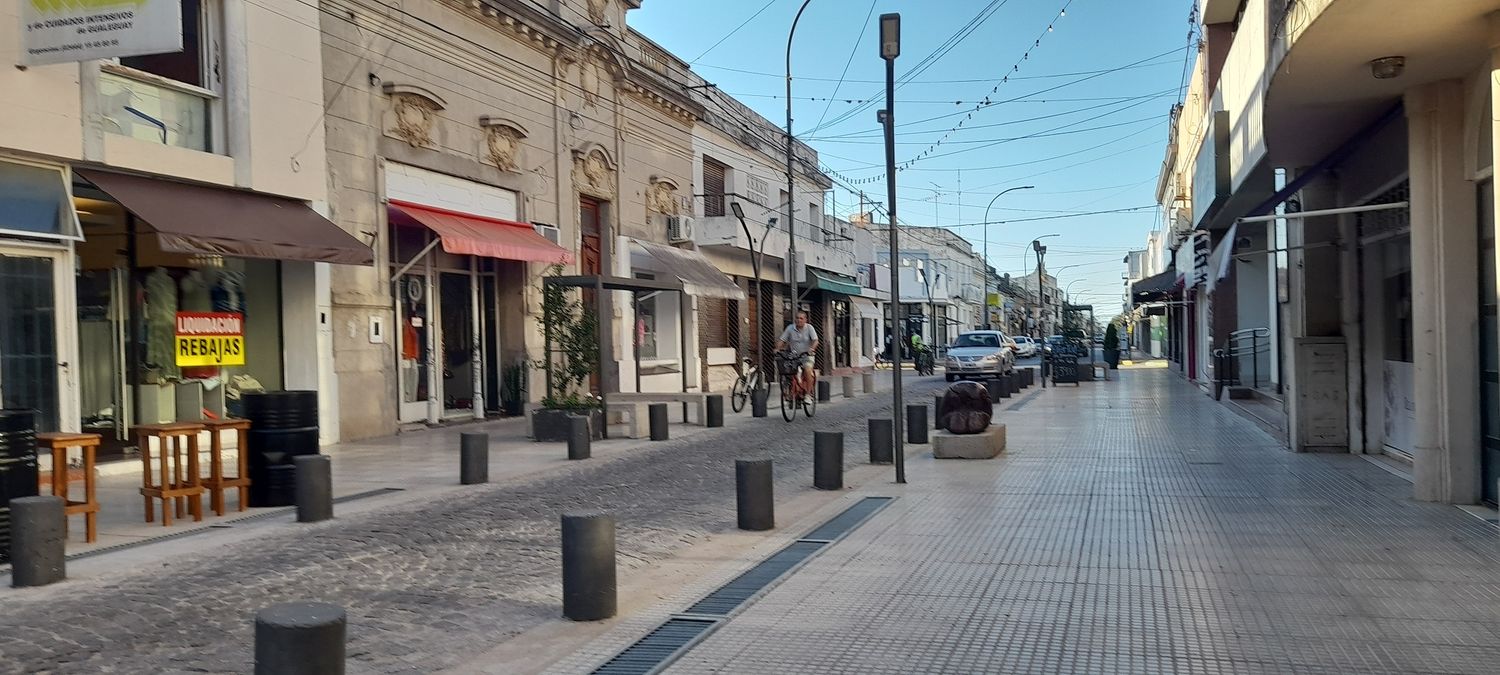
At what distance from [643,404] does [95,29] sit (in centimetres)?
915

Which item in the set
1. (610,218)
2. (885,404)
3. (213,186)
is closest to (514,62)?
(610,218)

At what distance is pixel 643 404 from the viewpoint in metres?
16.8

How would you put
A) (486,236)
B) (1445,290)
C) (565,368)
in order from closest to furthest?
1. (1445,290)
2. (565,368)
3. (486,236)

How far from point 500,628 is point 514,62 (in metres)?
15.1

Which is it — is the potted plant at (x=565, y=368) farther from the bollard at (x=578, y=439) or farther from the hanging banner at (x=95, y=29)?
the hanging banner at (x=95, y=29)

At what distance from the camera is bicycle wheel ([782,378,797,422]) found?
18125mm

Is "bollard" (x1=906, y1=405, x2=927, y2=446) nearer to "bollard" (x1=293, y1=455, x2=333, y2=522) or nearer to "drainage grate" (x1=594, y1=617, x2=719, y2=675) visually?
"bollard" (x1=293, y1=455, x2=333, y2=522)

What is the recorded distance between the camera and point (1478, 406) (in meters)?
8.11

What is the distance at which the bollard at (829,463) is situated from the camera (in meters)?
9.98

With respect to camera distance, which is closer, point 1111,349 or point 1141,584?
point 1141,584

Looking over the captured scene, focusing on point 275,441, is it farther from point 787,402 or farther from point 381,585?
point 787,402

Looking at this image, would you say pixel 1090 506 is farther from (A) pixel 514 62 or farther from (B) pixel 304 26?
(A) pixel 514 62

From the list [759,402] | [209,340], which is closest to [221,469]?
[209,340]

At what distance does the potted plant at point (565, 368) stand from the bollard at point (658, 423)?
2.77 ft
